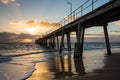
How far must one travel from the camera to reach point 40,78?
10.4 m

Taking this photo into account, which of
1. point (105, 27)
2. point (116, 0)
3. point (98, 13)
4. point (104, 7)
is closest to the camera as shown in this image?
point (116, 0)

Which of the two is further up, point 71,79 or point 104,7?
point 104,7

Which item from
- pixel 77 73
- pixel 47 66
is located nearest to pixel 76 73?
pixel 77 73

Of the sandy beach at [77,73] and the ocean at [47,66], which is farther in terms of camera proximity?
the ocean at [47,66]

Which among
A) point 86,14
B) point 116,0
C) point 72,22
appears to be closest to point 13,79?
point 116,0

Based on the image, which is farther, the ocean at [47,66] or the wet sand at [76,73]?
the ocean at [47,66]

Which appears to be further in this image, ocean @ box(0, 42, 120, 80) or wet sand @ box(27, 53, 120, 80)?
ocean @ box(0, 42, 120, 80)

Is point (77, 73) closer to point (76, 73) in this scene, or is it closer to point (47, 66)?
point (76, 73)

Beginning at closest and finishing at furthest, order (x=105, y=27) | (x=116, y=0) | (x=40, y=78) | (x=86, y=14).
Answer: (x=40, y=78) < (x=116, y=0) < (x=86, y=14) < (x=105, y=27)

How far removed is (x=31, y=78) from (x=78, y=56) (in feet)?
38.3

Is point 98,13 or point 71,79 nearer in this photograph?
point 71,79

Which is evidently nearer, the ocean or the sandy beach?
the sandy beach

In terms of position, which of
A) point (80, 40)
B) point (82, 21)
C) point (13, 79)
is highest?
point (82, 21)

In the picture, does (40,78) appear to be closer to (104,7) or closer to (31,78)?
(31,78)
